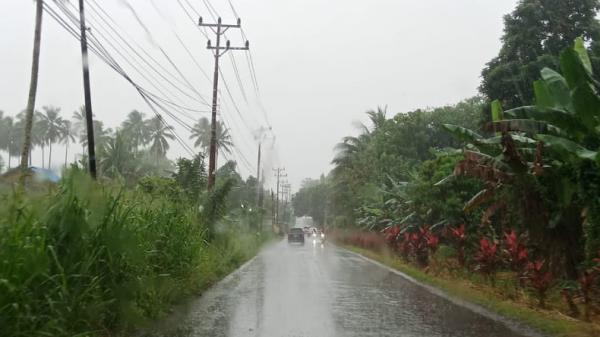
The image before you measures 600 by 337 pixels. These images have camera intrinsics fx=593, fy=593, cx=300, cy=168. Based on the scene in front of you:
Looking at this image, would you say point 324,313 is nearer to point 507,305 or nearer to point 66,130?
point 507,305

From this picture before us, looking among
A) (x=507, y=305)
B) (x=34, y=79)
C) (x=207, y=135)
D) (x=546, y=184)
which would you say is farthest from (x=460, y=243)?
(x=207, y=135)

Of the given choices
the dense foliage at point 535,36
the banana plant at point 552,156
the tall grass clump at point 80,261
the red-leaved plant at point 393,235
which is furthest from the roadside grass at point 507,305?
the dense foliage at point 535,36

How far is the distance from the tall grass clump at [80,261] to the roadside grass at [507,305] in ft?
20.5

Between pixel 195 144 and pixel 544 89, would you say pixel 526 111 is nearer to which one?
pixel 544 89

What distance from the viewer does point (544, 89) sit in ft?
38.6

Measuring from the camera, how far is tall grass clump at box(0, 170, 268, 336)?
6051 mm

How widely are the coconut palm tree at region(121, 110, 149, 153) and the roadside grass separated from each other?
192ft

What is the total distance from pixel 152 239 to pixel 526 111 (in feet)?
26.9

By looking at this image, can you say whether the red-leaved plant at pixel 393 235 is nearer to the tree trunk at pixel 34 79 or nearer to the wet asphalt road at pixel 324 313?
the wet asphalt road at pixel 324 313

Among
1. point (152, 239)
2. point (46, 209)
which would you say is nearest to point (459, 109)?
point (152, 239)

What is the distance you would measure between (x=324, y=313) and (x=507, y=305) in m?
3.79

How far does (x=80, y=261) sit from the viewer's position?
731cm

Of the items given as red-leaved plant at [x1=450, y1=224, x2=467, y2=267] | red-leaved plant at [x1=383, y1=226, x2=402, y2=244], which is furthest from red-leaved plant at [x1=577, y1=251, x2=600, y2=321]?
red-leaved plant at [x1=383, y1=226, x2=402, y2=244]

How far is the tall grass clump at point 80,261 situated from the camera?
6051 mm
